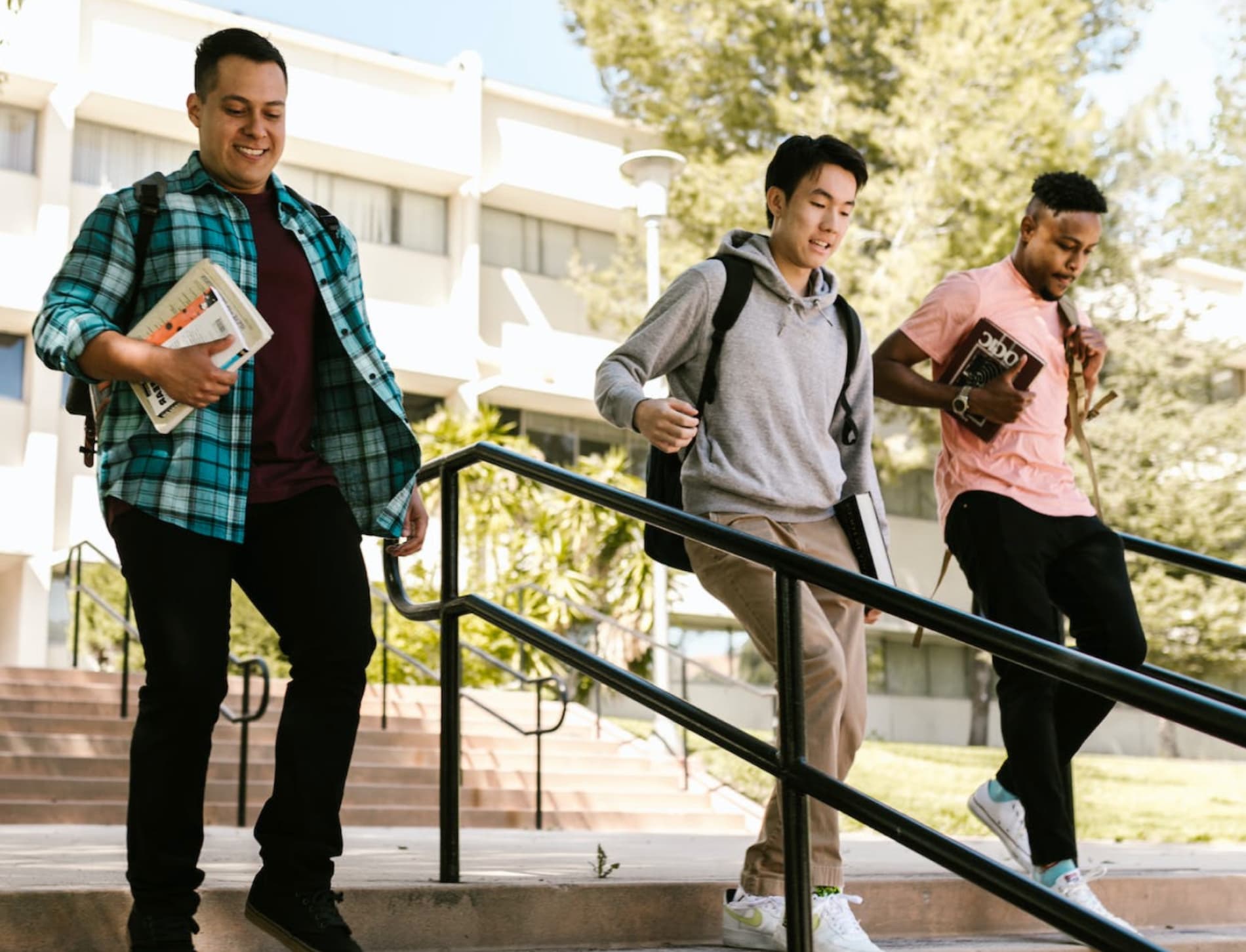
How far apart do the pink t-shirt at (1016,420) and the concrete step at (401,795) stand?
4280 mm

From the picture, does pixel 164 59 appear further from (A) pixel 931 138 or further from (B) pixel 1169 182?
(B) pixel 1169 182

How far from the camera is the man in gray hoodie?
329 centimetres

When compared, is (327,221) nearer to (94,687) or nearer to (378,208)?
(94,687)

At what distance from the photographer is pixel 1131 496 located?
22.3 metres

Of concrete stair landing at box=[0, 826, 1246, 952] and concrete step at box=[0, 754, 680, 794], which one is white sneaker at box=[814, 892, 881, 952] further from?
concrete step at box=[0, 754, 680, 794]

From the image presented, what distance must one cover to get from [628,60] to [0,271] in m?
8.91

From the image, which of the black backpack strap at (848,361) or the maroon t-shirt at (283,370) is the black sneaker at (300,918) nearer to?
the maroon t-shirt at (283,370)

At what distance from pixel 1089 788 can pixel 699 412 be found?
13.4 metres

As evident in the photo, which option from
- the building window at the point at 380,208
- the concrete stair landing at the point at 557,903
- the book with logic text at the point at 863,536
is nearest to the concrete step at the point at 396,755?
the concrete stair landing at the point at 557,903

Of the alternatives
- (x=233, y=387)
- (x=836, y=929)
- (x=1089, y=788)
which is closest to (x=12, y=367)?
(x=1089, y=788)

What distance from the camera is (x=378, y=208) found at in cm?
2181

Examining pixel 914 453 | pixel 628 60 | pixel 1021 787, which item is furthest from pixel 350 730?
pixel 628 60

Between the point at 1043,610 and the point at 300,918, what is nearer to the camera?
the point at 300,918

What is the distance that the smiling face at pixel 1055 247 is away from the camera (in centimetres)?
420
